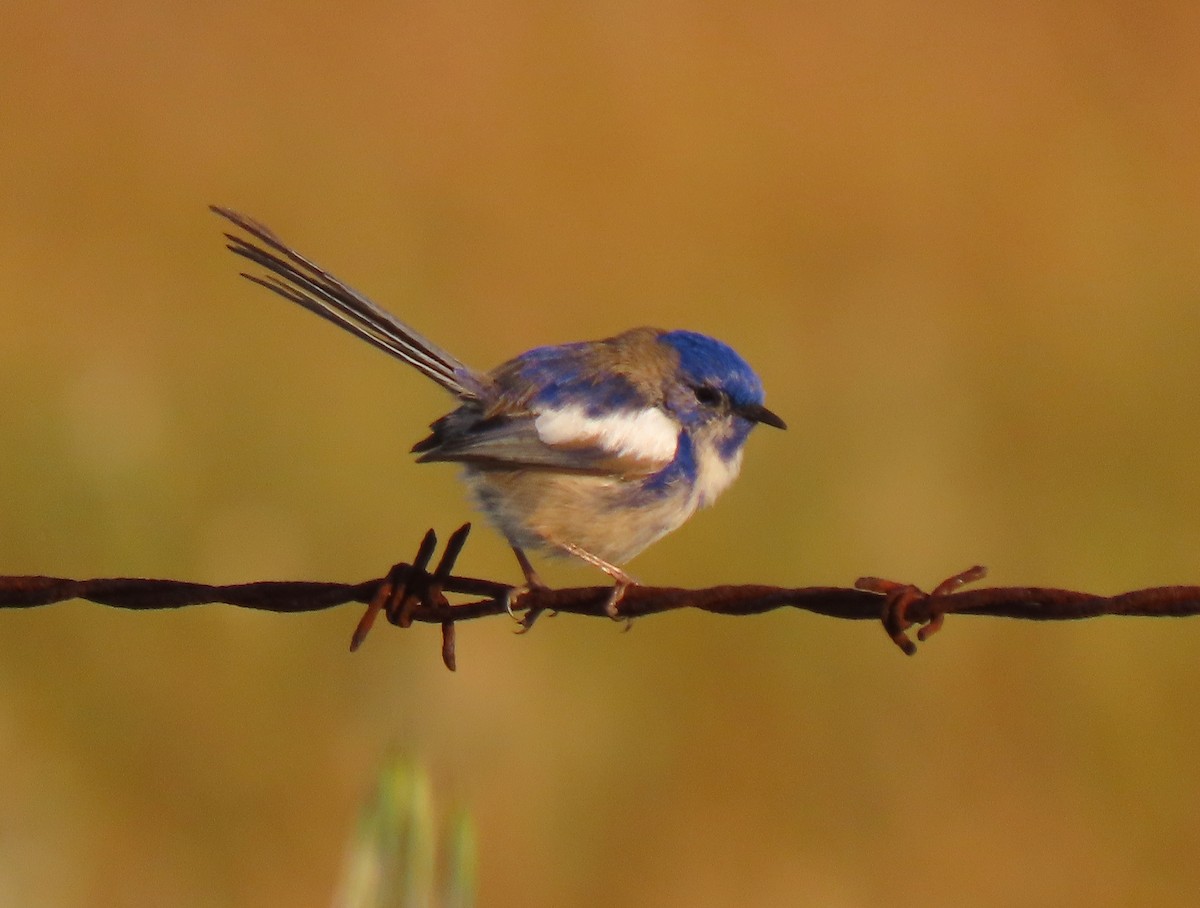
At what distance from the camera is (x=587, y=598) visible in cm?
336

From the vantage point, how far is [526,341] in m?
7.34

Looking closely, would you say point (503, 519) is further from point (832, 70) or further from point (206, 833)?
point (832, 70)

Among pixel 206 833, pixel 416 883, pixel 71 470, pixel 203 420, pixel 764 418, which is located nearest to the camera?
pixel 416 883

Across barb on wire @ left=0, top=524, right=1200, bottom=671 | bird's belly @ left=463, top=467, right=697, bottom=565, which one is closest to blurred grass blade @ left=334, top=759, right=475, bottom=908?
barb on wire @ left=0, top=524, right=1200, bottom=671

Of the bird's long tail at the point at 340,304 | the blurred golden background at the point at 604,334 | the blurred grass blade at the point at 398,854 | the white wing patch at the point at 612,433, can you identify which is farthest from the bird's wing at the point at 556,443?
the blurred grass blade at the point at 398,854

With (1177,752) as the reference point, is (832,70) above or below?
above

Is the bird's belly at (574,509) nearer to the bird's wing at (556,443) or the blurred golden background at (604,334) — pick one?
the bird's wing at (556,443)

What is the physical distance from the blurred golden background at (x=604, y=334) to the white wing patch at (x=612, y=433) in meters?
1.34

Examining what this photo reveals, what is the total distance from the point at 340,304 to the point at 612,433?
2.69 ft

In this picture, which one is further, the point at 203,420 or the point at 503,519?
the point at 203,420

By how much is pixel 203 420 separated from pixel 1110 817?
12.4ft

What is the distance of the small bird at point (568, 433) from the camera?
14.2 ft

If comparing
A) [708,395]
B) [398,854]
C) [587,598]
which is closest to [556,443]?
[708,395]

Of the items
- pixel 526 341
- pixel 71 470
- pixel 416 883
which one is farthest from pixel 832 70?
pixel 416 883
